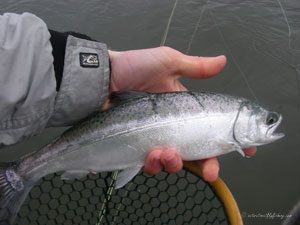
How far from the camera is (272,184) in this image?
3938 millimetres

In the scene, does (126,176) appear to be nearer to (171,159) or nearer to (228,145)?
(171,159)

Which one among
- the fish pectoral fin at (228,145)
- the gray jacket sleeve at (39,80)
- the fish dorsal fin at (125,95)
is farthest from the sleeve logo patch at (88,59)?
the fish pectoral fin at (228,145)

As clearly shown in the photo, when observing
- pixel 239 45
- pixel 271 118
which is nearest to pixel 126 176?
pixel 271 118

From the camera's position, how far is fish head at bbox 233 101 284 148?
7.21ft

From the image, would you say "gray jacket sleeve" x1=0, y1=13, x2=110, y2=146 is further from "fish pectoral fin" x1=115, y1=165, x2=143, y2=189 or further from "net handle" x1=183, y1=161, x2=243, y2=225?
"net handle" x1=183, y1=161, x2=243, y2=225

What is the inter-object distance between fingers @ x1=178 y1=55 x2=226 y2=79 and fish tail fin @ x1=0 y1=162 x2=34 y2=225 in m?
1.66

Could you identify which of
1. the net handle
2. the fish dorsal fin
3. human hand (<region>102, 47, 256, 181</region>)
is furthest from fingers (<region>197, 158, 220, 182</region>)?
the fish dorsal fin

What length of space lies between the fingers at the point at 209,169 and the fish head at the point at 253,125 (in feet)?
0.90

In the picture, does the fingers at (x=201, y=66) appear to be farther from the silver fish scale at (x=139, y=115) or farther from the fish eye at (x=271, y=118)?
the fish eye at (x=271, y=118)

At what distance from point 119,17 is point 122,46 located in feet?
4.48

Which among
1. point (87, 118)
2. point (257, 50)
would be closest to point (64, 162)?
point (87, 118)

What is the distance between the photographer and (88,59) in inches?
91.6

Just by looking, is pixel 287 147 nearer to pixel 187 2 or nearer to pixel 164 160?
pixel 164 160

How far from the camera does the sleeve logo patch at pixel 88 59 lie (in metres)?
2.31
